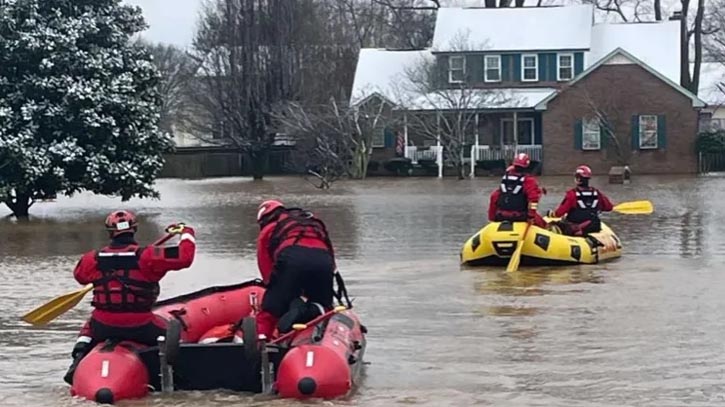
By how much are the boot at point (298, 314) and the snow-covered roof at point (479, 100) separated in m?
41.7

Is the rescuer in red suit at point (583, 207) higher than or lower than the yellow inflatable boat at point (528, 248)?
higher

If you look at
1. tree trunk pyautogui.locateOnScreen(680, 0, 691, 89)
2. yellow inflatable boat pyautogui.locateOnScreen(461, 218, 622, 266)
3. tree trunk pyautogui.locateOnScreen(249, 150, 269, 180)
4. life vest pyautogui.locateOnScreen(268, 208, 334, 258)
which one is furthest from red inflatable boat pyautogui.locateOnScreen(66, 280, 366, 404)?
tree trunk pyautogui.locateOnScreen(680, 0, 691, 89)

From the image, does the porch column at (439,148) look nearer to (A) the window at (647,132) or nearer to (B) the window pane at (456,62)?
(B) the window pane at (456,62)

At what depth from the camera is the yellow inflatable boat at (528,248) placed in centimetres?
1791

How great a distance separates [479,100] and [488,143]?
3514 millimetres

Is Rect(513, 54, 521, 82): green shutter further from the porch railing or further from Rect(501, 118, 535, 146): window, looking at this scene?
the porch railing

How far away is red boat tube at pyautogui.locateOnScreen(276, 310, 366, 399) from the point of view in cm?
919

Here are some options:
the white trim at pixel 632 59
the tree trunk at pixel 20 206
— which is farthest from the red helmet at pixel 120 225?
the white trim at pixel 632 59

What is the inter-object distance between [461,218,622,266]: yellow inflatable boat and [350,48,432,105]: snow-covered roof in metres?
36.2

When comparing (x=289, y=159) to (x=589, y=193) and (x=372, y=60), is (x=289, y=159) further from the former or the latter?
(x=589, y=193)

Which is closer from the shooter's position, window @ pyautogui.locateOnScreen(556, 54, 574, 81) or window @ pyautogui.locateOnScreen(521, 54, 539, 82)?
window @ pyautogui.locateOnScreen(556, 54, 574, 81)

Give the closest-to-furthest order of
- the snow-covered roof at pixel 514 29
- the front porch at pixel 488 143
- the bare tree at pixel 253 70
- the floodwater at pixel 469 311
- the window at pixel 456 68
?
the floodwater at pixel 469 311 → the front porch at pixel 488 143 → the window at pixel 456 68 → the snow-covered roof at pixel 514 29 → the bare tree at pixel 253 70

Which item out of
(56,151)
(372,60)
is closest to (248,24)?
(372,60)

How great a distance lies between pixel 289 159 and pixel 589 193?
42436mm
